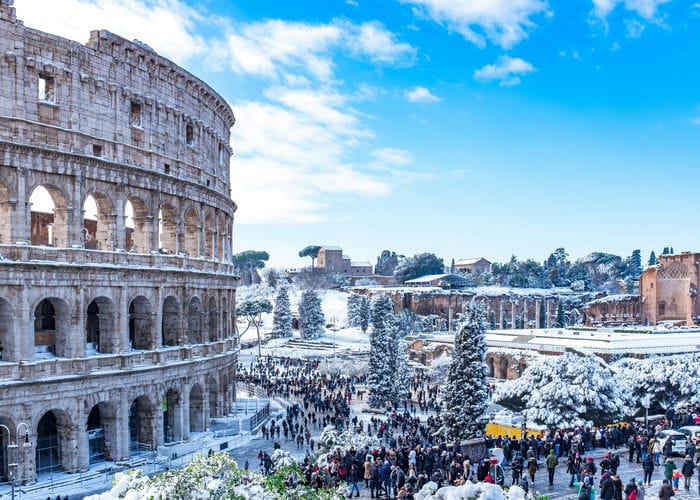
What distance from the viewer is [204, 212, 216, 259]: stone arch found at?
3306 centimetres

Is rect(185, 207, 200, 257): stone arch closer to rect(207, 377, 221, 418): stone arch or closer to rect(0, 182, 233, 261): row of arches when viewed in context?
rect(0, 182, 233, 261): row of arches

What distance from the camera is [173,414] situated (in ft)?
94.7

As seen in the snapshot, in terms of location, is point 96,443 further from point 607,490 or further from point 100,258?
point 607,490

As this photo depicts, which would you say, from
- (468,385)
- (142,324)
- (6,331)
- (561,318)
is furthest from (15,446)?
(561,318)

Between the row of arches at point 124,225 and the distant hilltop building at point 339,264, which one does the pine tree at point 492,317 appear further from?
the row of arches at point 124,225

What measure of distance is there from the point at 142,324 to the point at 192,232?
576 cm

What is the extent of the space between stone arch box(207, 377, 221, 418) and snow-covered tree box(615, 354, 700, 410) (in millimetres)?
21338

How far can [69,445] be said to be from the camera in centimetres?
2428

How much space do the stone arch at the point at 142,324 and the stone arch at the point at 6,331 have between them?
17.0ft

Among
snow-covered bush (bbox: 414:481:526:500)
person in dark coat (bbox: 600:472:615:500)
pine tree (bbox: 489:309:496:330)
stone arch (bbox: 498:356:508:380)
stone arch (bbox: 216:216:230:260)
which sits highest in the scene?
stone arch (bbox: 216:216:230:260)

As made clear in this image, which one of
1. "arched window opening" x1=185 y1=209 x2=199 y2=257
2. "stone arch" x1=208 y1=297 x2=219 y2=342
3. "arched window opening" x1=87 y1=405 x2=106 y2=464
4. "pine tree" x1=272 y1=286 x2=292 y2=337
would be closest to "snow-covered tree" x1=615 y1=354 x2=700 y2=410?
"stone arch" x1=208 y1=297 x2=219 y2=342

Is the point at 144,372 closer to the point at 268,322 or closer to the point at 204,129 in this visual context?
the point at 204,129

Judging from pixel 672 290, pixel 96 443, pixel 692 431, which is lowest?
pixel 96 443

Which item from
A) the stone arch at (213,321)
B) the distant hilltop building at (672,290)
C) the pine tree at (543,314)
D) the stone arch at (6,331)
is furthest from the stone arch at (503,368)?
the stone arch at (6,331)
